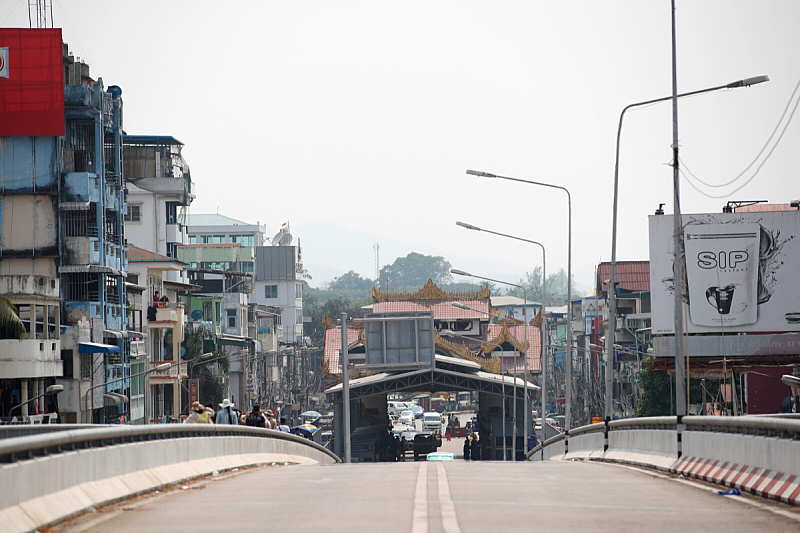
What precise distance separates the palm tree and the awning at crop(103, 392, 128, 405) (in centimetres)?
1028

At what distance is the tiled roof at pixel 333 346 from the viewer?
7219cm

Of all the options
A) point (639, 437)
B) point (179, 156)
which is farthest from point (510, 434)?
point (639, 437)

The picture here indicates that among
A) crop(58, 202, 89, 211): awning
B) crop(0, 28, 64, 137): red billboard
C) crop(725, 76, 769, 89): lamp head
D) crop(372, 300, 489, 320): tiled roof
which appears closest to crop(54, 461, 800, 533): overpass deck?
crop(725, 76, 769, 89): lamp head

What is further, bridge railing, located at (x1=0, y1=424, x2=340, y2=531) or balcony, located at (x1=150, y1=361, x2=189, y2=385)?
balcony, located at (x1=150, y1=361, x2=189, y2=385)

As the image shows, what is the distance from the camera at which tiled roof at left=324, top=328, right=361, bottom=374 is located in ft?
237

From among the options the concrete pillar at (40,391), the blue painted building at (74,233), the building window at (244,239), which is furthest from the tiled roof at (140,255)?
the building window at (244,239)

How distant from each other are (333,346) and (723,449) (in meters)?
61.2

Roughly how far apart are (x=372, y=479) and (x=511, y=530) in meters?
6.21

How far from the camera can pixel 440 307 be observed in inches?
3612

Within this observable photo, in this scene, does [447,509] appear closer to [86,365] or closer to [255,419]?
[255,419]

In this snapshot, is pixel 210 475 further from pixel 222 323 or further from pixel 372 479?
pixel 222 323

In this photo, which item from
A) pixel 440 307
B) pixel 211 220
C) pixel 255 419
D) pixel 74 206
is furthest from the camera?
pixel 211 220

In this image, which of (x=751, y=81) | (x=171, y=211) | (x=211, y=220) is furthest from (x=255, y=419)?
(x=211, y=220)

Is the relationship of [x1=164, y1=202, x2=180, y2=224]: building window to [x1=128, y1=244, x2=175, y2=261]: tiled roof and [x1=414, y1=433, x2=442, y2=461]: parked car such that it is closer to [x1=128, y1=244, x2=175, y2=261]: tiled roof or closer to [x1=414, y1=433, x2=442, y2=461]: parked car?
[x1=128, y1=244, x2=175, y2=261]: tiled roof
